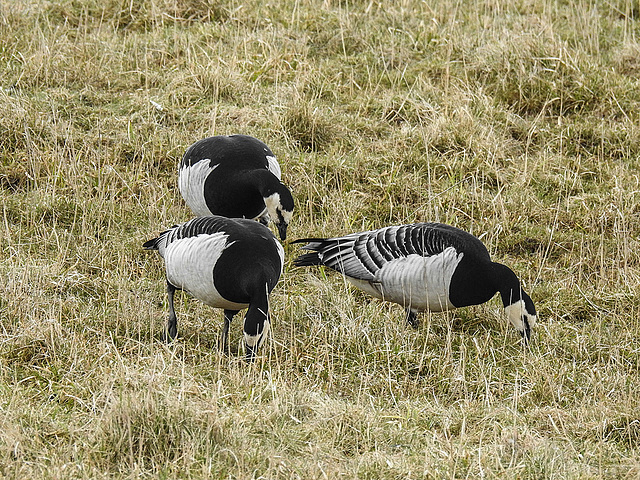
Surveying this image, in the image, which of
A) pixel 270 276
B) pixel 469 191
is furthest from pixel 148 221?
pixel 469 191

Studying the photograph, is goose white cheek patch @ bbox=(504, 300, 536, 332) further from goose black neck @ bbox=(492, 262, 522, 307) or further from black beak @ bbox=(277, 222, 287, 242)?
black beak @ bbox=(277, 222, 287, 242)

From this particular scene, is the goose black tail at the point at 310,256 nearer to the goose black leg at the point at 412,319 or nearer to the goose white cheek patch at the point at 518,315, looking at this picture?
the goose black leg at the point at 412,319

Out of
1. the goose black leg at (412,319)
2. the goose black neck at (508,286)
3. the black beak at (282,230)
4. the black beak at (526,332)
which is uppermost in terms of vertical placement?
the goose black neck at (508,286)

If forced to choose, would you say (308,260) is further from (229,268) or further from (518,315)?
(518,315)

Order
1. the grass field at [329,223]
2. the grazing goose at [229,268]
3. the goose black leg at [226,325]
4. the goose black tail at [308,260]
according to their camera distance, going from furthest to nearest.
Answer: the goose black tail at [308,260] → the goose black leg at [226,325] → the grazing goose at [229,268] → the grass field at [329,223]

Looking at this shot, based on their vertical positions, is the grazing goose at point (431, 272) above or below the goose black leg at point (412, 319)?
above

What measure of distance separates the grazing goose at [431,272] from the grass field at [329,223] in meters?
0.20

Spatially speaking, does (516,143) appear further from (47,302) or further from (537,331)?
(47,302)

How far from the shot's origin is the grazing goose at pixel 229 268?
17.9 feet

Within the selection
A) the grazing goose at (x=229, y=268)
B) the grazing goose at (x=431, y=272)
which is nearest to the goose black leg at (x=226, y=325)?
the grazing goose at (x=229, y=268)

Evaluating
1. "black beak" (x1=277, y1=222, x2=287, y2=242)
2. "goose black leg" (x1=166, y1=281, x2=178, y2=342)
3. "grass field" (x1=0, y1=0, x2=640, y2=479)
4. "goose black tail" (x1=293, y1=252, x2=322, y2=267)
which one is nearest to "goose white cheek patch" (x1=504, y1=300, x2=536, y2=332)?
"grass field" (x1=0, y1=0, x2=640, y2=479)

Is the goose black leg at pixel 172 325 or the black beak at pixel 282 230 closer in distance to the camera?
the goose black leg at pixel 172 325

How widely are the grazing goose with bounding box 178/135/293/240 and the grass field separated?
44cm

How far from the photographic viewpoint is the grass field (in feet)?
14.5
